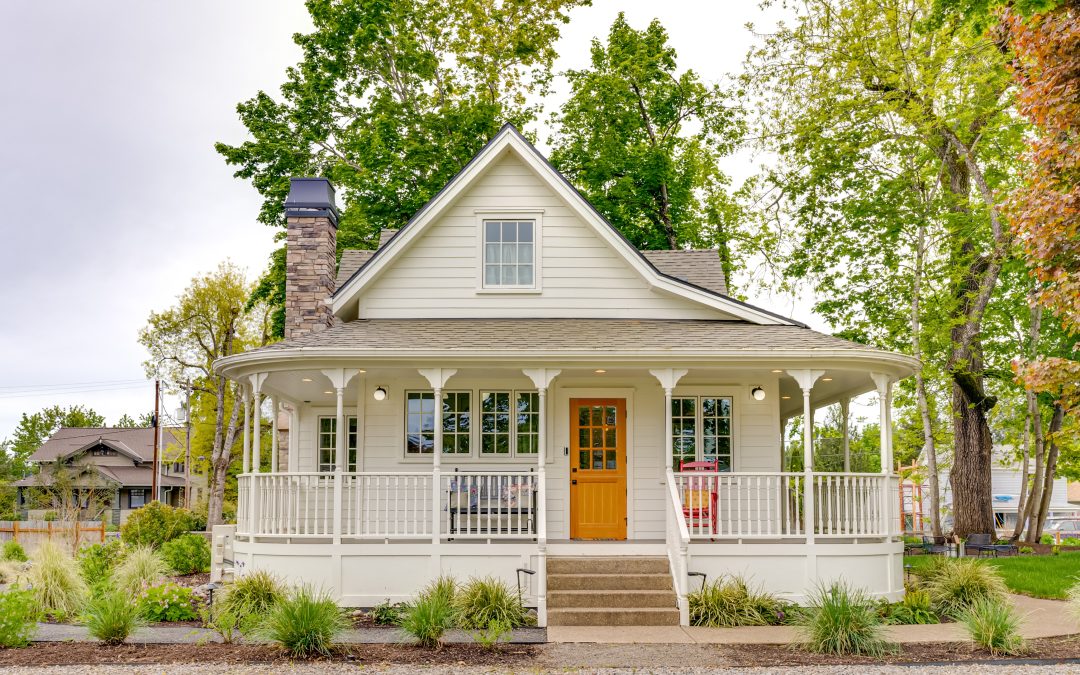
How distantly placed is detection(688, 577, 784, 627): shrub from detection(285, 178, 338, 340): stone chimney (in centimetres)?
888

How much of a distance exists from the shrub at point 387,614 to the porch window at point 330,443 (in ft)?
12.0

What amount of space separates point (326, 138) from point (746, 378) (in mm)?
16665

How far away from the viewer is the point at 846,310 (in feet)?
80.6

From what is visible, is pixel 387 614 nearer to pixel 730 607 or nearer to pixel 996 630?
pixel 730 607

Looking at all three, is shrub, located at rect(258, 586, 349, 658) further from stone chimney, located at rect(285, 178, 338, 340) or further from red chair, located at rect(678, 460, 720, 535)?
stone chimney, located at rect(285, 178, 338, 340)

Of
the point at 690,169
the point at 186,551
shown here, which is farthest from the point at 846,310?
the point at 186,551

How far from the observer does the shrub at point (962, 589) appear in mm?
12008

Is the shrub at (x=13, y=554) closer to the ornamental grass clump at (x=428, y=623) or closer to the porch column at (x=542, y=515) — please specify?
the porch column at (x=542, y=515)

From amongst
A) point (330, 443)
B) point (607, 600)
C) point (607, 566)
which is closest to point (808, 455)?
point (607, 566)

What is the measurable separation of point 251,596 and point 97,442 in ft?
155

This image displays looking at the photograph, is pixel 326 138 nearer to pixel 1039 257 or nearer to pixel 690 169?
pixel 690 169

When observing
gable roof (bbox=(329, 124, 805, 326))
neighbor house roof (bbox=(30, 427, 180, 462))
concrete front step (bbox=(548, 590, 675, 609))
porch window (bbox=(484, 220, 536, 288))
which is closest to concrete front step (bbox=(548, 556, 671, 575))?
concrete front step (bbox=(548, 590, 675, 609))

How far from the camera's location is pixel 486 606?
10930 millimetres

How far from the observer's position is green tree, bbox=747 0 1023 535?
20.9 metres
